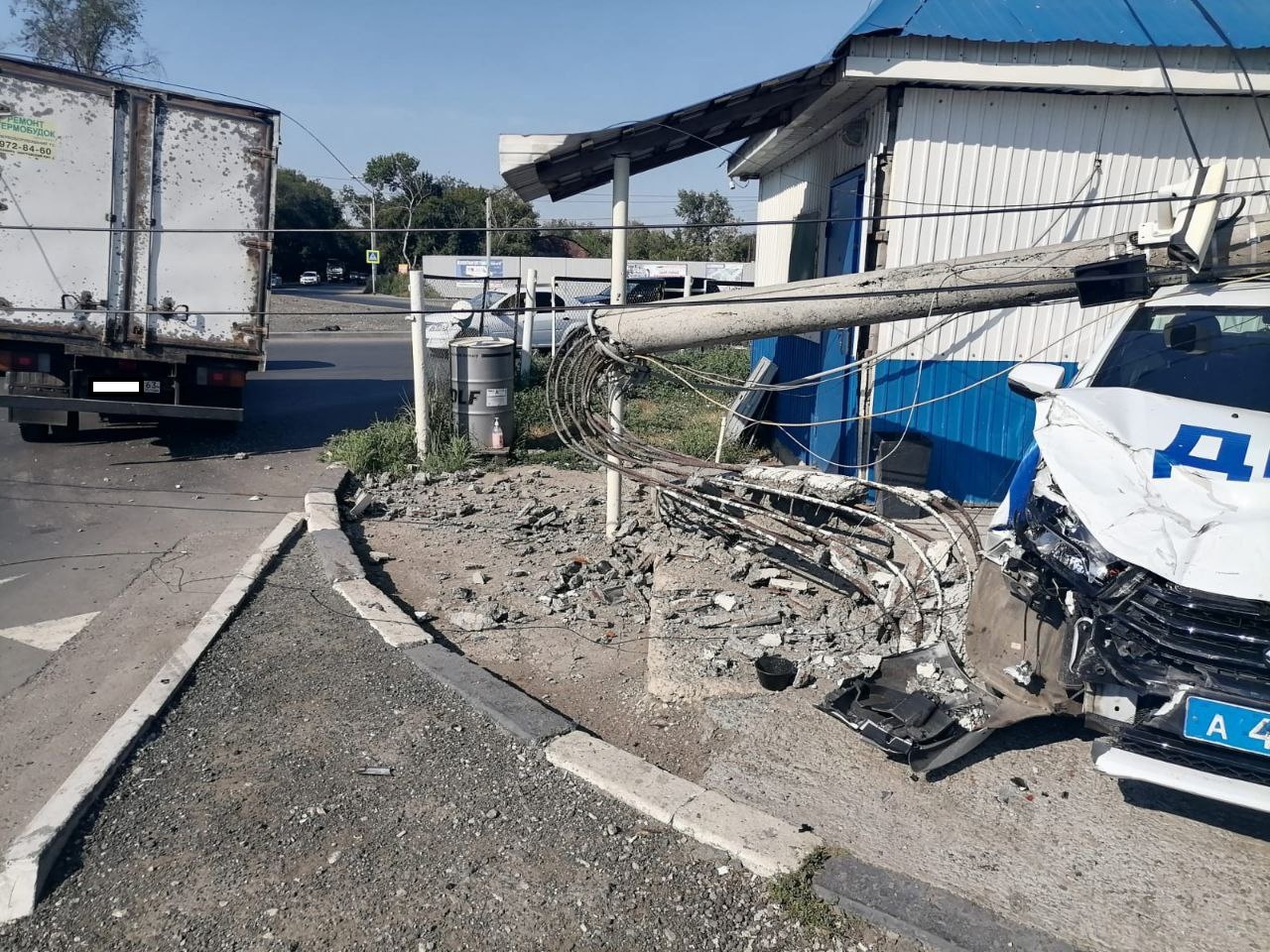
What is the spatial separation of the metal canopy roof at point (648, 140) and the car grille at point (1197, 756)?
512 centimetres

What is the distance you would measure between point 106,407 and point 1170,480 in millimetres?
9593

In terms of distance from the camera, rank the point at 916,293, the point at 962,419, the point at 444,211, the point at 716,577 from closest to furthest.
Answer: the point at 916,293
the point at 716,577
the point at 962,419
the point at 444,211

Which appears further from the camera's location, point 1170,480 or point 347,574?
point 347,574

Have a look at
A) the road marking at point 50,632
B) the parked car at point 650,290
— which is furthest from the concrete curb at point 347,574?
the parked car at point 650,290

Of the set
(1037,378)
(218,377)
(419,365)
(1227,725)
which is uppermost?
(1037,378)

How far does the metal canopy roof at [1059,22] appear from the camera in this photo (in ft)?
22.9

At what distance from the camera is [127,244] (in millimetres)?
9383

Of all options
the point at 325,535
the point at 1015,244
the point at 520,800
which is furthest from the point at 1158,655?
the point at 325,535

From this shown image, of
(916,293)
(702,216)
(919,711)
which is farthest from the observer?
(702,216)

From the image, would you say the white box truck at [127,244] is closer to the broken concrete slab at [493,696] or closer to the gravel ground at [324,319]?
the broken concrete slab at [493,696]

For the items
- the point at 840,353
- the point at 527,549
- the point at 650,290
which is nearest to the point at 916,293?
the point at 840,353

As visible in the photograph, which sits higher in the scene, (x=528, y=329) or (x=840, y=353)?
(x=528, y=329)

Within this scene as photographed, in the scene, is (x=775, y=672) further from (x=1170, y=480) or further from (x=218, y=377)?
(x=218, y=377)

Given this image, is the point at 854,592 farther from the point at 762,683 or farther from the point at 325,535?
the point at 325,535
